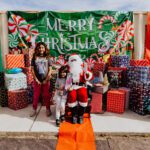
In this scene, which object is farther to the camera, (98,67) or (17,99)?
(98,67)

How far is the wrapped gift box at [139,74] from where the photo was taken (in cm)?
587

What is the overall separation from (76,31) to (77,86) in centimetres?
303

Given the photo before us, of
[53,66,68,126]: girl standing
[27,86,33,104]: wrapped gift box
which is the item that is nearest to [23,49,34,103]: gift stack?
[27,86,33,104]: wrapped gift box

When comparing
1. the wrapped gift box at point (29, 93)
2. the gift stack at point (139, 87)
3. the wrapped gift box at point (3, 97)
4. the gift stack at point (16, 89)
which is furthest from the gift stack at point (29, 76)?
the gift stack at point (139, 87)

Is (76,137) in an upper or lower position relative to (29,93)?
lower

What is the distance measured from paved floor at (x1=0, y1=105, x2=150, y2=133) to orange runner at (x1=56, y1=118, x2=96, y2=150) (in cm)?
17

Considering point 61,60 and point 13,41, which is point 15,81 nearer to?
point 13,41

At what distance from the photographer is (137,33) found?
7.71m

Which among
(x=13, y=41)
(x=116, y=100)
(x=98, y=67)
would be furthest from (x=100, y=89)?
(x=13, y=41)

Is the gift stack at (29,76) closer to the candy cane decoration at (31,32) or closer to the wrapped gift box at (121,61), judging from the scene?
the candy cane decoration at (31,32)

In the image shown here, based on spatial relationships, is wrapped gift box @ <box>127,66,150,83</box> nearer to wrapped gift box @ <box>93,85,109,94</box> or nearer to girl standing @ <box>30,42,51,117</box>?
wrapped gift box @ <box>93,85,109,94</box>

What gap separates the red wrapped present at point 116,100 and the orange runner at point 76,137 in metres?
1.05

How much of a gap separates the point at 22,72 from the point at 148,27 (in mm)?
4355

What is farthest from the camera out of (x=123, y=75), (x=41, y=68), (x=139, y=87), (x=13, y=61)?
(x=13, y=61)
